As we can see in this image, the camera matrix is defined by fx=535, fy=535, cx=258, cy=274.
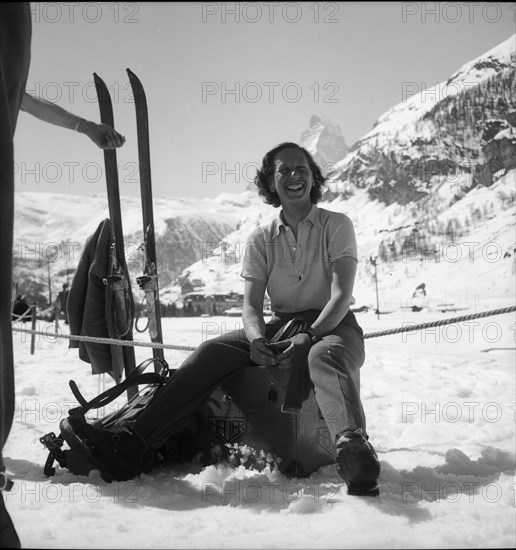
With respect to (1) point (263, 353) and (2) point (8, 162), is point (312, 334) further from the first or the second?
(2) point (8, 162)

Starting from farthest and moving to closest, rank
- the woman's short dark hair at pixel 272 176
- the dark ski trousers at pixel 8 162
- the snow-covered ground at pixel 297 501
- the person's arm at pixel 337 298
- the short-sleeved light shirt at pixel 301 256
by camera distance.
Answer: the woman's short dark hair at pixel 272 176 < the short-sleeved light shirt at pixel 301 256 < the person's arm at pixel 337 298 < the snow-covered ground at pixel 297 501 < the dark ski trousers at pixel 8 162

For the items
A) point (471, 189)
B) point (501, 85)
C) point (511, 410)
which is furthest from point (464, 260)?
point (501, 85)

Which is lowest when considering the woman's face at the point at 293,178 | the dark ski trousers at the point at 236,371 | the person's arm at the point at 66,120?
the dark ski trousers at the point at 236,371

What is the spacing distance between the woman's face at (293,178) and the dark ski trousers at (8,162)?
1.54 meters

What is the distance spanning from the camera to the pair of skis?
326 centimetres

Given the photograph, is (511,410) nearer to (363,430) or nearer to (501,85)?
(363,430)

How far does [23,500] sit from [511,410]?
2.93 metres

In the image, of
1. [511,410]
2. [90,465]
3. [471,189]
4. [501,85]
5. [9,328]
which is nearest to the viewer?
[9,328]

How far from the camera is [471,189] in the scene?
13988 centimetres

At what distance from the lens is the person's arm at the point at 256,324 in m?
2.09

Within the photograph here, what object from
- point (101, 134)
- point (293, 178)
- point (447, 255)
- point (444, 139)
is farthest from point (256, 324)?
point (444, 139)

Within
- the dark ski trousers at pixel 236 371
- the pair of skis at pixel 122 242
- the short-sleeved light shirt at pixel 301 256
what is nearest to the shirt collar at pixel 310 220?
the short-sleeved light shirt at pixel 301 256

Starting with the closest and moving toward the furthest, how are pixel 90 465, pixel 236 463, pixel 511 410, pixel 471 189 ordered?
pixel 90 465 → pixel 236 463 → pixel 511 410 → pixel 471 189

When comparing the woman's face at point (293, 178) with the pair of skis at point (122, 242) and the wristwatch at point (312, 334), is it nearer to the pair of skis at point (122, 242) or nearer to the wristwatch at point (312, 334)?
the wristwatch at point (312, 334)
